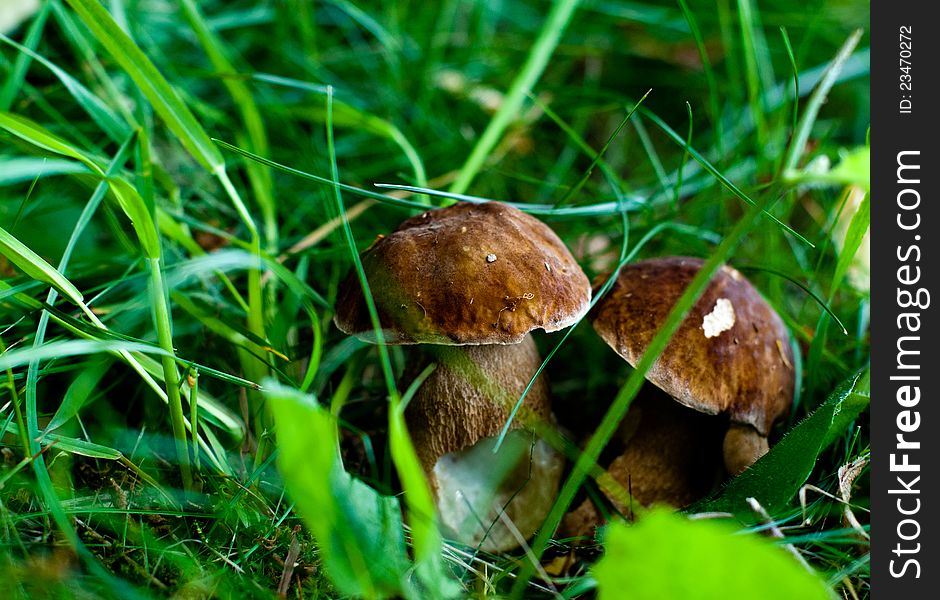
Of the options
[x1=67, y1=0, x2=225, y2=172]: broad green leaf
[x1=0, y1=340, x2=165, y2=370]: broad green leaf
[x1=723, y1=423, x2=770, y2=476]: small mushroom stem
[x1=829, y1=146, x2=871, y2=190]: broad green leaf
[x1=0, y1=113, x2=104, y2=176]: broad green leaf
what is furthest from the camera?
[x1=723, y1=423, x2=770, y2=476]: small mushroom stem

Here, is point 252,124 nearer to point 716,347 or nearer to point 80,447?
point 80,447

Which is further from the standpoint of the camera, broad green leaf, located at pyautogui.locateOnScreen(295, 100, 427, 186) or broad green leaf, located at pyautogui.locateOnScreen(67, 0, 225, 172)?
broad green leaf, located at pyautogui.locateOnScreen(295, 100, 427, 186)

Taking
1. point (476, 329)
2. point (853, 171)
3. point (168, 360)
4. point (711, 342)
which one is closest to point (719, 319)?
point (711, 342)

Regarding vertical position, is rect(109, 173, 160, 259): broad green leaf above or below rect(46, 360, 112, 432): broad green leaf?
above

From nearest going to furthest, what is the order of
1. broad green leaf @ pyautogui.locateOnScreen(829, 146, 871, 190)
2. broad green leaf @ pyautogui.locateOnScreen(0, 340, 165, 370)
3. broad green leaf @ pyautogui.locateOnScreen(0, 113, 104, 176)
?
broad green leaf @ pyautogui.locateOnScreen(829, 146, 871, 190) < broad green leaf @ pyautogui.locateOnScreen(0, 340, 165, 370) < broad green leaf @ pyautogui.locateOnScreen(0, 113, 104, 176)

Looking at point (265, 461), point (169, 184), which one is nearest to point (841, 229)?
point (265, 461)

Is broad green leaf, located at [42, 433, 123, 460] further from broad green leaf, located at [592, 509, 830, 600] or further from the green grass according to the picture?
broad green leaf, located at [592, 509, 830, 600]

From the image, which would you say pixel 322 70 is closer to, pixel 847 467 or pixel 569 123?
pixel 569 123
